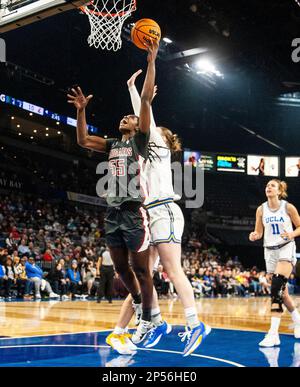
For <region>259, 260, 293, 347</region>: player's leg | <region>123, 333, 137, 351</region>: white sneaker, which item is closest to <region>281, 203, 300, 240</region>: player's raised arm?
<region>259, 260, 293, 347</region>: player's leg

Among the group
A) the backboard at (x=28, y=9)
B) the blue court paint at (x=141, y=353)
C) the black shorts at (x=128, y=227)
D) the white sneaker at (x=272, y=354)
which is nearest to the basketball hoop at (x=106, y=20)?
the backboard at (x=28, y=9)

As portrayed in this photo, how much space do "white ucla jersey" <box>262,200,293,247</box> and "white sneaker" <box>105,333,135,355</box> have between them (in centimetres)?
232

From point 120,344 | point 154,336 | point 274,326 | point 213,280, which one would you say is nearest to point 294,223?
point 274,326

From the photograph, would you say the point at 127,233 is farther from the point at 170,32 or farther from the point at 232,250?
the point at 232,250

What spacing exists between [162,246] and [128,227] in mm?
340

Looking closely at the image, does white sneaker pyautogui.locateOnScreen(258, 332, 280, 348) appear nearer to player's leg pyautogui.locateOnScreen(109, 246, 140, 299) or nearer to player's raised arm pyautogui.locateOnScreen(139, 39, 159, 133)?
player's leg pyautogui.locateOnScreen(109, 246, 140, 299)

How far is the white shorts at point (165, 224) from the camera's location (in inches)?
160

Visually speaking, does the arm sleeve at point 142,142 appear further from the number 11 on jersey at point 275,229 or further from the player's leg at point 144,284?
the number 11 on jersey at point 275,229

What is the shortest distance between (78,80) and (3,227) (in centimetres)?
651

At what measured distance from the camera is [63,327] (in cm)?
629

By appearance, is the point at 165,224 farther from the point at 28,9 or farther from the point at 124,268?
the point at 28,9

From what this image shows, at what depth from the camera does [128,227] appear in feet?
12.9

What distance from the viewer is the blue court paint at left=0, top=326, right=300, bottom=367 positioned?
367cm
